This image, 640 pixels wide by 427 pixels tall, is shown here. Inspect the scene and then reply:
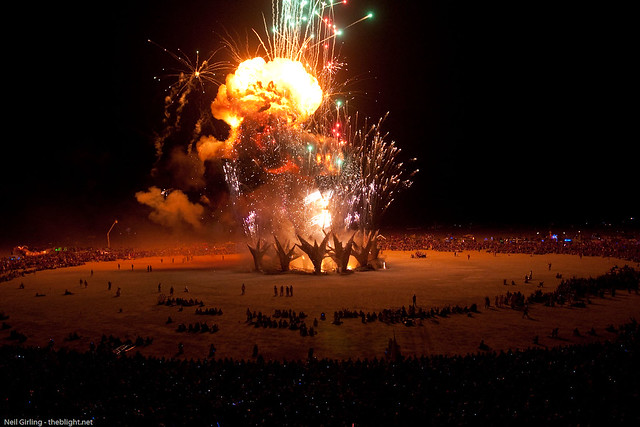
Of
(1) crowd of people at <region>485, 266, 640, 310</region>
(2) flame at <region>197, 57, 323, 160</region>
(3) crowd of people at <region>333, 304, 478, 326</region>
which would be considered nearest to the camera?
(3) crowd of people at <region>333, 304, 478, 326</region>

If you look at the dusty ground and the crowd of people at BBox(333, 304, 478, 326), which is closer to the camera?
the dusty ground

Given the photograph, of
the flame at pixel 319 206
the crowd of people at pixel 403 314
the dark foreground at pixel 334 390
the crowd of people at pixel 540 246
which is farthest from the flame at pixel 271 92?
the dark foreground at pixel 334 390

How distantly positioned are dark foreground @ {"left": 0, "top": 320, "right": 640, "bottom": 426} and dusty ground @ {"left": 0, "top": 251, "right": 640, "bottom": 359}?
125 inches

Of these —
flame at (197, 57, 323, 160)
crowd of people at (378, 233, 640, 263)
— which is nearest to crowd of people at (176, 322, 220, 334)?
flame at (197, 57, 323, 160)

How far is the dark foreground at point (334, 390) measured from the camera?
7.45 metres

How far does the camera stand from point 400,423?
23.8 ft

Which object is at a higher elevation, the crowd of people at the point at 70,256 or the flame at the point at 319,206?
the flame at the point at 319,206

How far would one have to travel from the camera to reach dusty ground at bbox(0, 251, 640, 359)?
1352 cm

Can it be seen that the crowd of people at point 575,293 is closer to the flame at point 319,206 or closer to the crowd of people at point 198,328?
the crowd of people at point 198,328

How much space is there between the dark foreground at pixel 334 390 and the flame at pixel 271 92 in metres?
27.6

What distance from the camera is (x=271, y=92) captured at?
34.9m

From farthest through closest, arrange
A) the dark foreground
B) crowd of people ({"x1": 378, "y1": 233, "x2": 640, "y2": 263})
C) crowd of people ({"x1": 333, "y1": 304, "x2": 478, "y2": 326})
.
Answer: crowd of people ({"x1": 378, "y1": 233, "x2": 640, "y2": 263}) < crowd of people ({"x1": 333, "y1": 304, "x2": 478, "y2": 326}) < the dark foreground

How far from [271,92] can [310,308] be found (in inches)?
850

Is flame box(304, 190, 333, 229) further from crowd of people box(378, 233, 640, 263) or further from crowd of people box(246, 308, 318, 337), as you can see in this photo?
crowd of people box(246, 308, 318, 337)
